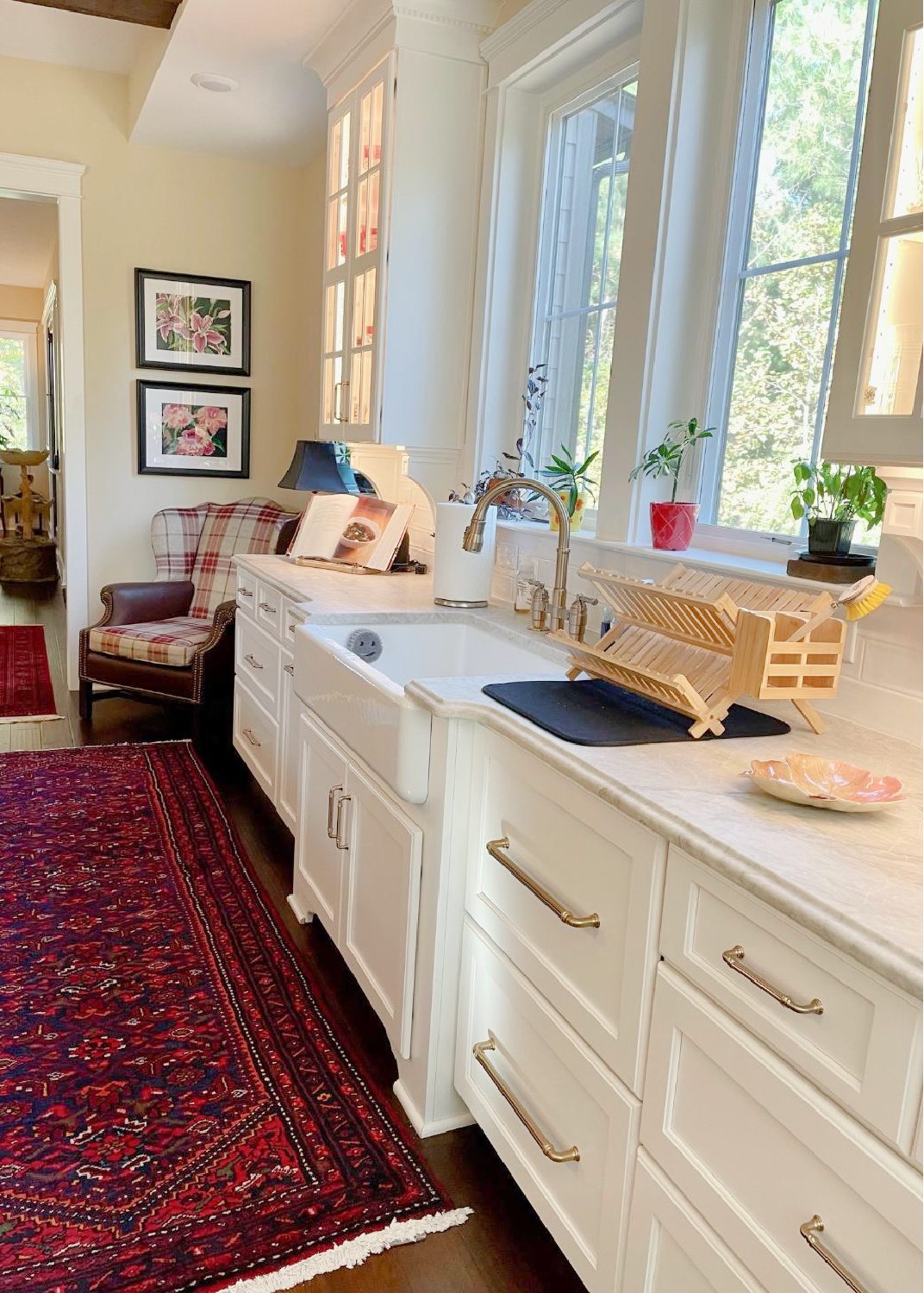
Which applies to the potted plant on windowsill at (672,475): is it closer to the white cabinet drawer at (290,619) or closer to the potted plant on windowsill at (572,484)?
the potted plant on windowsill at (572,484)

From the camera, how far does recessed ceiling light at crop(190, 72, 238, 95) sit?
3615 millimetres

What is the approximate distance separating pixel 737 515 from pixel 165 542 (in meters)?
3.19

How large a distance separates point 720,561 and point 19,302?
35.4ft

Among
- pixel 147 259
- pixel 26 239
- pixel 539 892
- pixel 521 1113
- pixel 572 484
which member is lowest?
pixel 521 1113

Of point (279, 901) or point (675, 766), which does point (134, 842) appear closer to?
point (279, 901)

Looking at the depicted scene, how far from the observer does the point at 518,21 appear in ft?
8.93

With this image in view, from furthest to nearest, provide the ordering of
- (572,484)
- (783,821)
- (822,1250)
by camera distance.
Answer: (572,484)
(783,821)
(822,1250)

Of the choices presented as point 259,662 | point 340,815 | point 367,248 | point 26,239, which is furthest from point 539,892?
point 26,239

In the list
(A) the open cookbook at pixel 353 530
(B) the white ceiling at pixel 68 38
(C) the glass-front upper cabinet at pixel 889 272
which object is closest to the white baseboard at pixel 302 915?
(A) the open cookbook at pixel 353 530

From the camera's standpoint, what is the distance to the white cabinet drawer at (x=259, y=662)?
3061 millimetres

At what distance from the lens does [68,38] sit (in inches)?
157

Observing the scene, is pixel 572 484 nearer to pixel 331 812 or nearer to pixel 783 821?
pixel 331 812

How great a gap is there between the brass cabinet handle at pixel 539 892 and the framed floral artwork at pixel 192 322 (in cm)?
382

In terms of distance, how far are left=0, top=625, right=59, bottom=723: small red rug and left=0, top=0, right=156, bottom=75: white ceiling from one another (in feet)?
9.22
